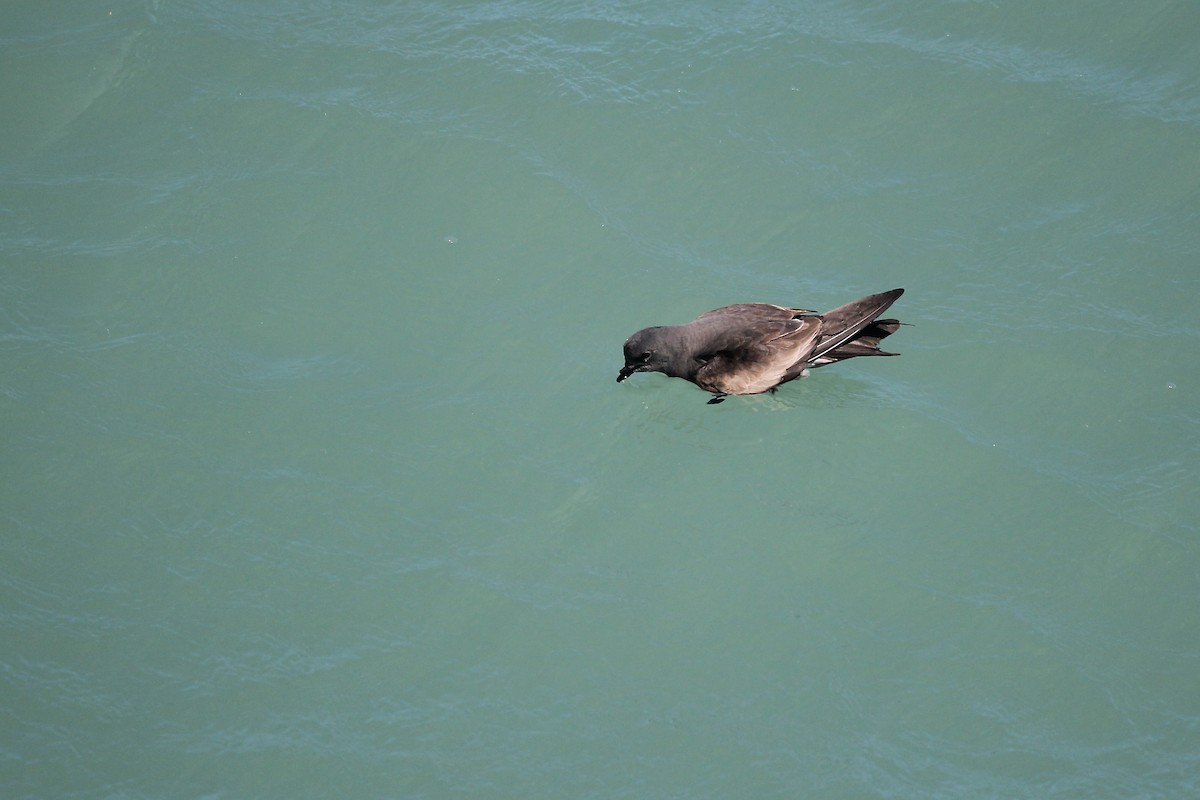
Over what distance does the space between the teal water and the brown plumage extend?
0.33m

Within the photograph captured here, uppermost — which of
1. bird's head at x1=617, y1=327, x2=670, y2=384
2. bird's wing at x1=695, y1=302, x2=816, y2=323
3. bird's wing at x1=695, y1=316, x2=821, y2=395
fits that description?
bird's wing at x1=695, y1=302, x2=816, y2=323

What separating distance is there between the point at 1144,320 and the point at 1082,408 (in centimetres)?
115

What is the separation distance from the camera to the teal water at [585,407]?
23.5 ft

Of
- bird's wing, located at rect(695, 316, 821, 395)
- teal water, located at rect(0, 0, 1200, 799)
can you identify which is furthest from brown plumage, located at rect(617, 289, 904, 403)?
teal water, located at rect(0, 0, 1200, 799)

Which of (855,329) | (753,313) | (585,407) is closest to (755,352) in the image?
(753,313)

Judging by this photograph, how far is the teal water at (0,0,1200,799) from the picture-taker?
715 cm

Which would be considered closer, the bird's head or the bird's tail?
the bird's tail

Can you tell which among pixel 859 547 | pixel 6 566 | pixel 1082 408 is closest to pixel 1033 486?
pixel 1082 408

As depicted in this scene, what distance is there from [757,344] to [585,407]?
60.7 inches

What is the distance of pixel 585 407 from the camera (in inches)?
349

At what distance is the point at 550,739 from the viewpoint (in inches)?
280

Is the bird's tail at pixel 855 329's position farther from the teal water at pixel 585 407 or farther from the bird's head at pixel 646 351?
the bird's head at pixel 646 351

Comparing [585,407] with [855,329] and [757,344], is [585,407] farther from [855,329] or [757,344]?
[855,329]

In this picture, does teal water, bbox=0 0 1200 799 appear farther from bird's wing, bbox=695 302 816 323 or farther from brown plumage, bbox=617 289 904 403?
bird's wing, bbox=695 302 816 323
